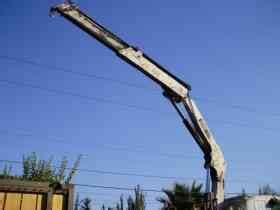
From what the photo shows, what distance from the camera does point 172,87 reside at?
15422mm

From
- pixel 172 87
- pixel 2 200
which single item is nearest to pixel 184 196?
pixel 172 87

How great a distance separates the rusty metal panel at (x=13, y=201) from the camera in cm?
815

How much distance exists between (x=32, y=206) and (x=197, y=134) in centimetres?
871

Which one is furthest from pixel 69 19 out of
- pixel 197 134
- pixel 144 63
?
pixel 197 134

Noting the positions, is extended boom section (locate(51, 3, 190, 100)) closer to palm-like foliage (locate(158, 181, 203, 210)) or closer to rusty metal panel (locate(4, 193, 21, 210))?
rusty metal panel (locate(4, 193, 21, 210))

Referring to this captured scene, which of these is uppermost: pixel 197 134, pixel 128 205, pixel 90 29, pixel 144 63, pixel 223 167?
pixel 90 29

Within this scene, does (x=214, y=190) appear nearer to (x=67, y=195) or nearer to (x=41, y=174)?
(x=67, y=195)

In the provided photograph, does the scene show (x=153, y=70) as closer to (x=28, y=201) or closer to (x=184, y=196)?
(x=28, y=201)

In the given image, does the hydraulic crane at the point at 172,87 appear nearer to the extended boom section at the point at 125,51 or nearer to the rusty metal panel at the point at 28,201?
the extended boom section at the point at 125,51

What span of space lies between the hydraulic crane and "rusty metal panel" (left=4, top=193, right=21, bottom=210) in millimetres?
8289

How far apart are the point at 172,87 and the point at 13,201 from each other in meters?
9.04

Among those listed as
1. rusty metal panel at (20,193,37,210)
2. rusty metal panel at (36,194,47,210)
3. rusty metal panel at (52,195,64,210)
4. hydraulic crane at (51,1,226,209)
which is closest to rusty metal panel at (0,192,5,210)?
rusty metal panel at (20,193,37,210)

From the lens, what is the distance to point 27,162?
26.7 m

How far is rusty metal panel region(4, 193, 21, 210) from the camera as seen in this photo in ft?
26.7
